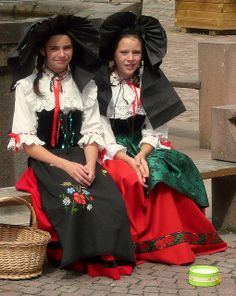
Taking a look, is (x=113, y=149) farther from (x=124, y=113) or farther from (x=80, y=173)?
(x=80, y=173)

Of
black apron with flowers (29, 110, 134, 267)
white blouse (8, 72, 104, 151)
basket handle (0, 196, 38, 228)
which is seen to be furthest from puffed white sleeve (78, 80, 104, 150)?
basket handle (0, 196, 38, 228)

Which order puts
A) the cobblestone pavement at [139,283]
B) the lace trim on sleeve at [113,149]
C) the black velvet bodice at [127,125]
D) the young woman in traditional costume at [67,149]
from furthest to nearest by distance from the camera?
the black velvet bodice at [127,125] < the lace trim on sleeve at [113,149] < the young woman in traditional costume at [67,149] < the cobblestone pavement at [139,283]

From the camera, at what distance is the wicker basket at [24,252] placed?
5426mm

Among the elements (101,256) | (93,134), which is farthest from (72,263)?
(93,134)

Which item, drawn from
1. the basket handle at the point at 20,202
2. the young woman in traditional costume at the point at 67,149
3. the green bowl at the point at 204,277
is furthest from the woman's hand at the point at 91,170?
the green bowl at the point at 204,277

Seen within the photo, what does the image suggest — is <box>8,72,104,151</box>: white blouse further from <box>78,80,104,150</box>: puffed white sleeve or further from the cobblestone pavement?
the cobblestone pavement

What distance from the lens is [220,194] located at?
6.88 metres

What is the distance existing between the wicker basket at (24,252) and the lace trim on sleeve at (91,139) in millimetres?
501

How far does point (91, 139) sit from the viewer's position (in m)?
5.84

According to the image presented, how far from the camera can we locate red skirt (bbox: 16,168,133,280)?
5.60m

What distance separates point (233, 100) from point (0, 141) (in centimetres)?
264

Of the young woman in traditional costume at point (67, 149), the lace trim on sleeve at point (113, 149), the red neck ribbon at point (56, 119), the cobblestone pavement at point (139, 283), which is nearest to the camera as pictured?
the cobblestone pavement at point (139, 283)

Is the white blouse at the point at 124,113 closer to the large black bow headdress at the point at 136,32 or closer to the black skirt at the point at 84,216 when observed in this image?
the large black bow headdress at the point at 136,32

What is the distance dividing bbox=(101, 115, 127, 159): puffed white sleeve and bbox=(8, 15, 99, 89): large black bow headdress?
301mm
